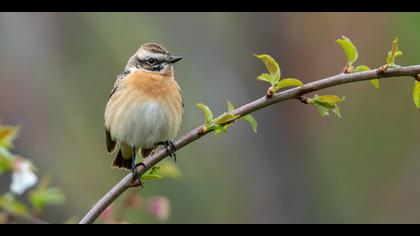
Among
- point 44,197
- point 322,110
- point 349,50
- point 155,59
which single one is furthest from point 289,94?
point 155,59

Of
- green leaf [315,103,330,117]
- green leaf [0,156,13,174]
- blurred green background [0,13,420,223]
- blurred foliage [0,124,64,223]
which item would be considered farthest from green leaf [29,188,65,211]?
blurred green background [0,13,420,223]

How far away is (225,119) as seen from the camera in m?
3.73

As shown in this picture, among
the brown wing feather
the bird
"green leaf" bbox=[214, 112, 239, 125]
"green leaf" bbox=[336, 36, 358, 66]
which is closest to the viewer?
"green leaf" bbox=[214, 112, 239, 125]

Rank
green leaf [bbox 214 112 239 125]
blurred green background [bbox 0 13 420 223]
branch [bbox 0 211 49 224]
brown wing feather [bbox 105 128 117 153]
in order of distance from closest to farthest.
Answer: green leaf [bbox 214 112 239 125], branch [bbox 0 211 49 224], brown wing feather [bbox 105 128 117 153], blurred green background [bbox 0 13 420 223]

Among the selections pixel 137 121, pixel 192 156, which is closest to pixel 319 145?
pixel 192 156

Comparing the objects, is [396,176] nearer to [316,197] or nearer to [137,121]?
[316,197]

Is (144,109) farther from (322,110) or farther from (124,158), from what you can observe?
(322,110)

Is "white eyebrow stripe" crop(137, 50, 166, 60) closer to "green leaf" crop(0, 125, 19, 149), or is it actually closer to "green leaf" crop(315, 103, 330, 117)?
"green leaf" crop(0, 125, 19, 149)

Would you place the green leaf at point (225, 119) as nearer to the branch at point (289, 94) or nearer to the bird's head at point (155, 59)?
the branch at point (289, 94)

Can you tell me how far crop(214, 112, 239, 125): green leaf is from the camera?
12.1 feet

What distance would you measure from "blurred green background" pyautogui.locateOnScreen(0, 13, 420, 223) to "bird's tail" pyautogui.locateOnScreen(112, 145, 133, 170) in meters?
3.79

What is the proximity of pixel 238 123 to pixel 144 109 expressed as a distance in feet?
17.6

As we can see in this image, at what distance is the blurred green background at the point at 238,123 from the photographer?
1125 centimetres

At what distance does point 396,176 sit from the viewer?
1247 cm
